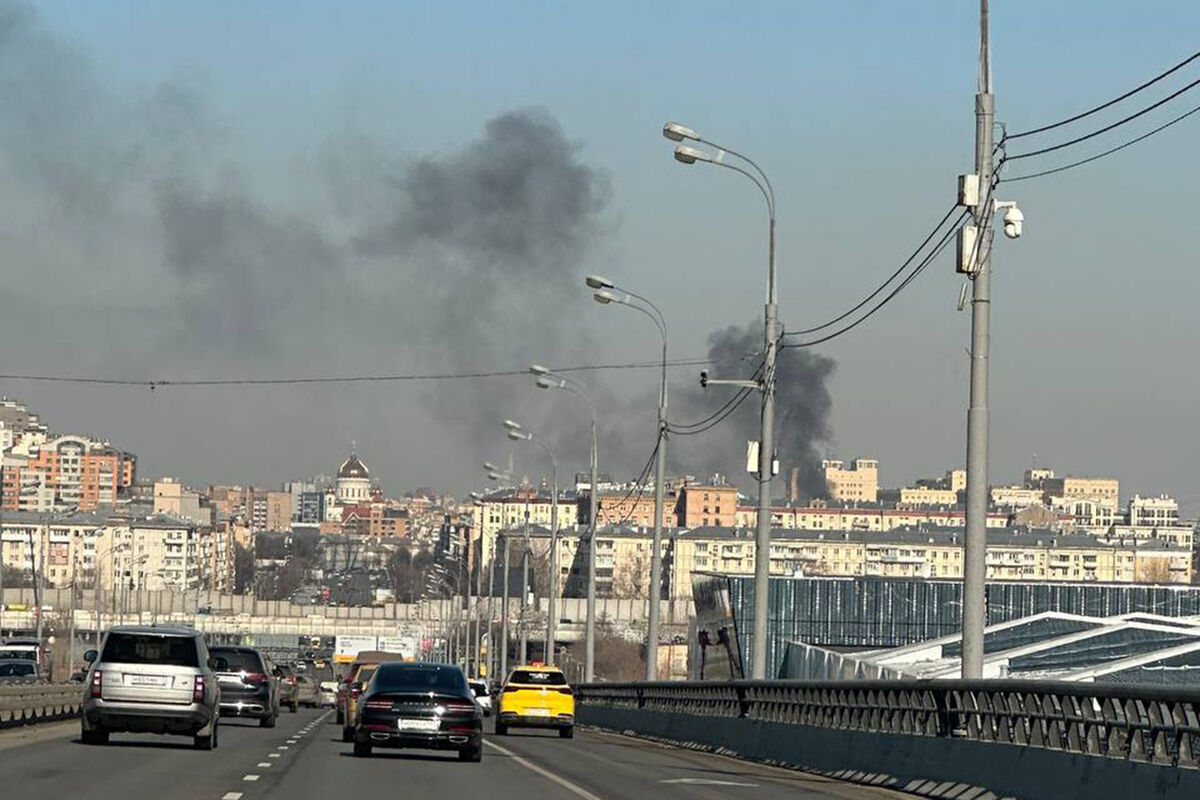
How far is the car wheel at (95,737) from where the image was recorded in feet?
109

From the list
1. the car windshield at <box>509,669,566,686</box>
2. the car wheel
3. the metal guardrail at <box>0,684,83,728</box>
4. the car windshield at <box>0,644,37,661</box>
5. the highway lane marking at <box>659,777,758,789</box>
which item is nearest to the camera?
the highway lane marking at <box>659,777,758,789</box>

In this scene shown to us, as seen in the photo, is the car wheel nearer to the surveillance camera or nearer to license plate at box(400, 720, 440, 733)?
license plate at box(400, 720, 440, 733)

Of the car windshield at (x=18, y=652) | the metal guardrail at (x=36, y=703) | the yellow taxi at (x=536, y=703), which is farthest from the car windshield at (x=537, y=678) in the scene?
the car windshield at (x=18, y=652)

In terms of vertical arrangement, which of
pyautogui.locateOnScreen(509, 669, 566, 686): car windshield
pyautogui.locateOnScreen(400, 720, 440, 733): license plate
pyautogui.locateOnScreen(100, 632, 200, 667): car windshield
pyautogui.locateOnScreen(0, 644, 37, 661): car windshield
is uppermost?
pyautogui.locateOnScreen(100, 632, 200, 667): car windshield

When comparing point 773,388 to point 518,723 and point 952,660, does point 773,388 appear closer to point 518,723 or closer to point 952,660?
point 518,723

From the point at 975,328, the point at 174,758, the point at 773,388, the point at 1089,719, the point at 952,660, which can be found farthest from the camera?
the point at 952,660

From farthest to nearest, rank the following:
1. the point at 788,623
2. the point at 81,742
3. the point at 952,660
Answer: the point at 788,623, the point at 952,660, the point at 81,742

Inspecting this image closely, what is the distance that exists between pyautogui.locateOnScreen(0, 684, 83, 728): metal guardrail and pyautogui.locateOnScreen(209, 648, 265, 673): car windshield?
3319mm

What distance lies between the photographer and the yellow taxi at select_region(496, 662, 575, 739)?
5178 cm

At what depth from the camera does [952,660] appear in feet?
271

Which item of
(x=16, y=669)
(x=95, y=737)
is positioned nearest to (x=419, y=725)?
(x=95, y=737)

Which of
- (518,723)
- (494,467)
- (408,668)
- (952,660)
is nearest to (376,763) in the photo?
(408,668)

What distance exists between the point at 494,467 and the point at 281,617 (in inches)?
4193

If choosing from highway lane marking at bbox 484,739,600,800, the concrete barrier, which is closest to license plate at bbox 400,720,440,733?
highway lane marking at bbox 484,739,600,800
